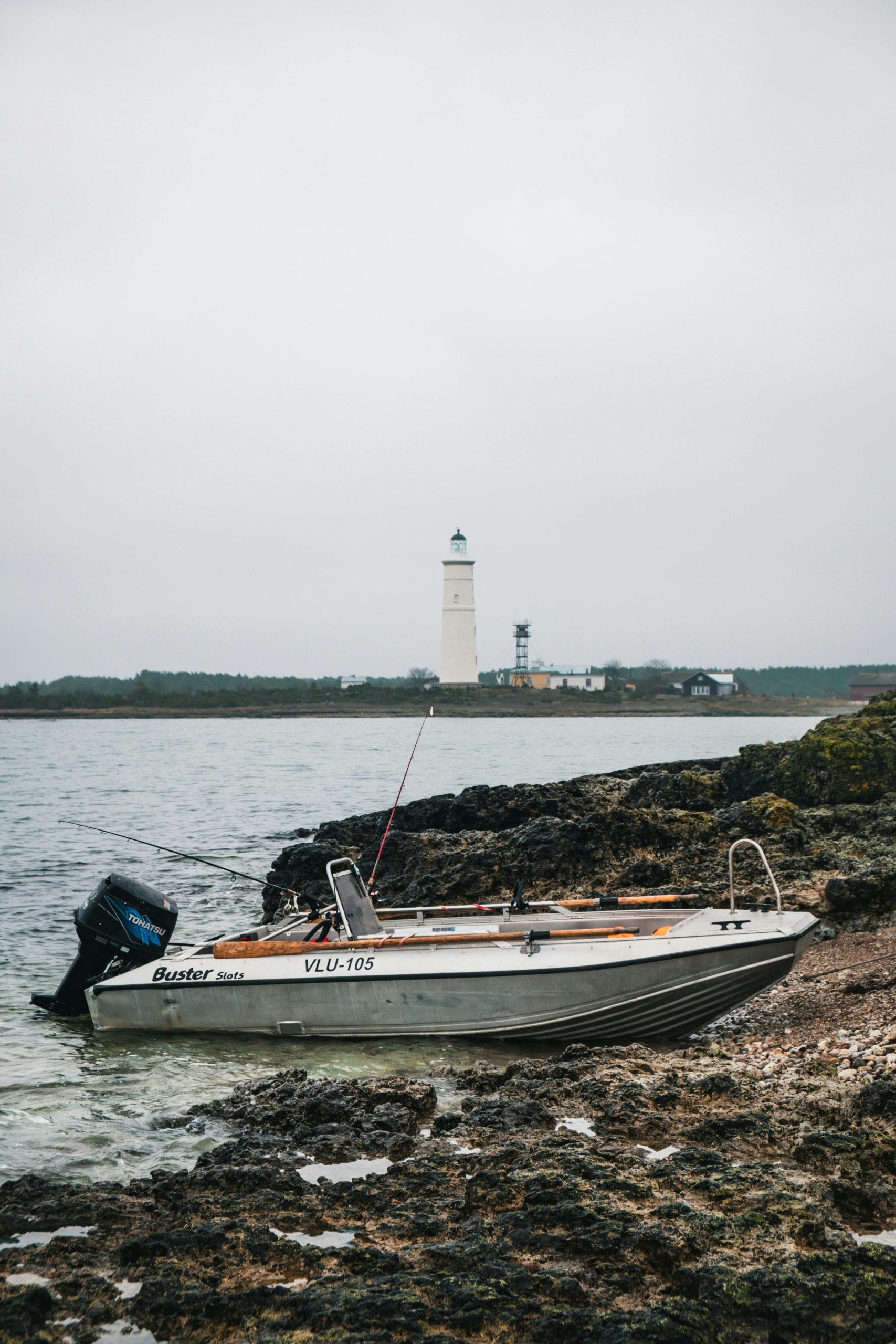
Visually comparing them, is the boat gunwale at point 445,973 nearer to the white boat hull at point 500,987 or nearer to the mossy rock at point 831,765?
the white boat hull at point 500,987

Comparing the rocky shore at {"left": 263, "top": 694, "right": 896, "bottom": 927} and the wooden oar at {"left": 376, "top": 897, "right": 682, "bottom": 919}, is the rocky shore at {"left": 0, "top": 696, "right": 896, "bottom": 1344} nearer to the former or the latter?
the wooden oar at {"left": 376, "top": 897, "right": 682, "bottom": 919}

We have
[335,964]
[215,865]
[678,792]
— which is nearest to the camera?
[335,964]

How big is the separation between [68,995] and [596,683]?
367ft

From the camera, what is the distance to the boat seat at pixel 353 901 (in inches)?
391

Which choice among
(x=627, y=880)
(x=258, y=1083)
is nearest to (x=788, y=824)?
(x=627, y=880)

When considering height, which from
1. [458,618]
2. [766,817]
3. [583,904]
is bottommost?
[583,904]

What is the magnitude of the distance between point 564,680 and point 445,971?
112 m

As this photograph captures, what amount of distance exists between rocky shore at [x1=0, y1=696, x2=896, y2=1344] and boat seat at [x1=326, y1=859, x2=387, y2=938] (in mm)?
1913

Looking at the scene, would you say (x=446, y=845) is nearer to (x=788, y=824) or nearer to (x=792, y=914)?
(x=788, y=824)

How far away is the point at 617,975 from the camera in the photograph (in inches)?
344

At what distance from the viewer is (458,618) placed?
9294 cm

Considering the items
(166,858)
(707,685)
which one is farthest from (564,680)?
(166,858)

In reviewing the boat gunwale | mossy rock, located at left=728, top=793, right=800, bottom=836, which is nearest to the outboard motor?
the boat gunwale

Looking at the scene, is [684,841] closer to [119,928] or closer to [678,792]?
[678,792]
